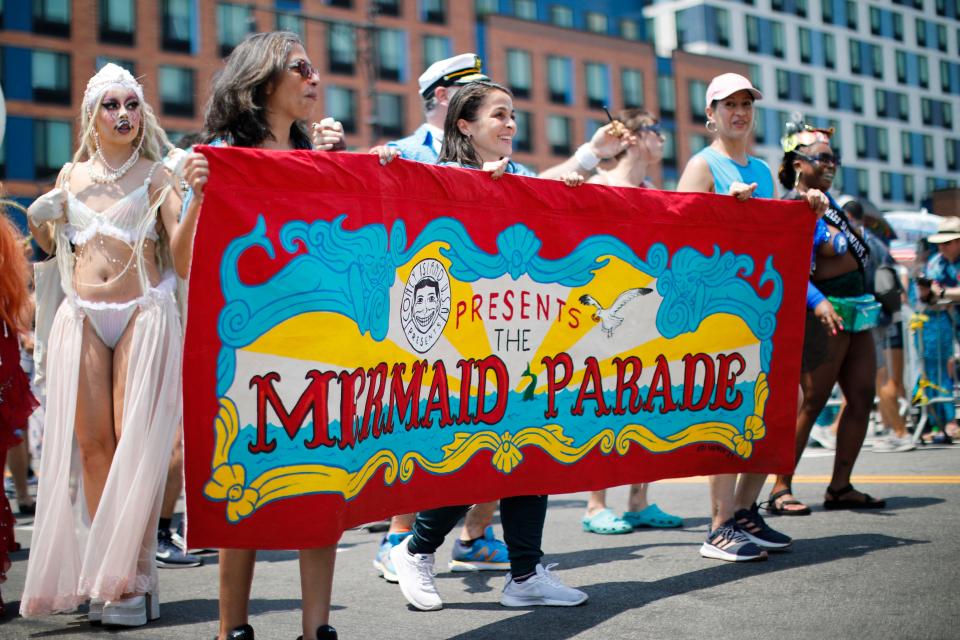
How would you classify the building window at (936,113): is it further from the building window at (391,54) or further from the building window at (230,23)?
the building window at (230,23)

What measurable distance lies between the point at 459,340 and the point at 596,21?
62.3m

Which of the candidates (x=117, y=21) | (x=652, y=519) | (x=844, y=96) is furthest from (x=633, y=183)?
(x=844, y=96)

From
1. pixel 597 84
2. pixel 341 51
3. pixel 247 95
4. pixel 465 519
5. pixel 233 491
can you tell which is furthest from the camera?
pixel 597 84

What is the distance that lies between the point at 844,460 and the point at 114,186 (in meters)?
4.55

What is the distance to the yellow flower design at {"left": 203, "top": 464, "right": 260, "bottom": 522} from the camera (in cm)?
383

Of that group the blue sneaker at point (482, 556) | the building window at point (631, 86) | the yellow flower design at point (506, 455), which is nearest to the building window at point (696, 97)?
the building window at point (631, 86)

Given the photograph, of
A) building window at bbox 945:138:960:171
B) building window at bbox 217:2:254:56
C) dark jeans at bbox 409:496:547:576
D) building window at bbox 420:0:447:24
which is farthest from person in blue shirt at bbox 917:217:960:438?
building window at bbox 945:138:960:171

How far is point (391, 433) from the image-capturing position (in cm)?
445

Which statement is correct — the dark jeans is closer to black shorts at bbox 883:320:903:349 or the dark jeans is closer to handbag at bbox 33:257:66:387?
handbag at bbox 33:257:66:387

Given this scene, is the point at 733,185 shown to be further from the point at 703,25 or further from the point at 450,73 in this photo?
the point at 703,25

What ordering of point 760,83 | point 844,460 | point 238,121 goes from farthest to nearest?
point 760,83 → point 844,460 → point 238,121

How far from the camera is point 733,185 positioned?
5816mm

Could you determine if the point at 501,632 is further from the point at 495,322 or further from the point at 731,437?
the point at 731,437

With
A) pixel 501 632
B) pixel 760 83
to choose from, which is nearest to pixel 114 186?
pixel 501 632
